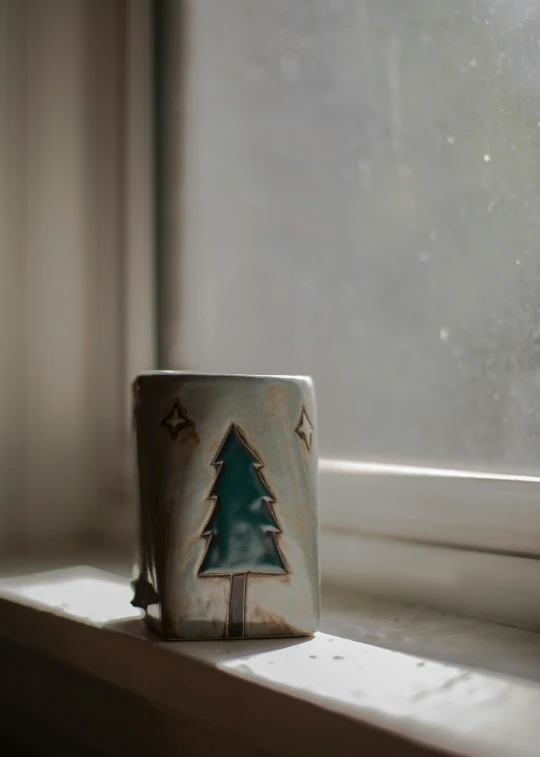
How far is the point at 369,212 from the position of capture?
1.98ft

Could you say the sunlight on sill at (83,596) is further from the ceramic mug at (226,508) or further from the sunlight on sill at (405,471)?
the sunlight on sill at (405,471)

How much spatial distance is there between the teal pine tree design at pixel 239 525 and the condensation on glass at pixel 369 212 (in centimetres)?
18

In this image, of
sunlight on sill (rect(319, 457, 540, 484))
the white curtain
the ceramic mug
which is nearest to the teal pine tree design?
the ceramic mug

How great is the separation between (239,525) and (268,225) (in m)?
0.34

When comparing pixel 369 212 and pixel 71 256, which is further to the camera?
pixel 71 256

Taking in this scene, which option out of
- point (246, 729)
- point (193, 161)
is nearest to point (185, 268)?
point (193, 161)

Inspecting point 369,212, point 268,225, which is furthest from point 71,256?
point 369,212

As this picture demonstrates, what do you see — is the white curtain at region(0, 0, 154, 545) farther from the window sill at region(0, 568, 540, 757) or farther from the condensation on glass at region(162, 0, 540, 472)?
the window sill at region(0, 568, 540, 757)

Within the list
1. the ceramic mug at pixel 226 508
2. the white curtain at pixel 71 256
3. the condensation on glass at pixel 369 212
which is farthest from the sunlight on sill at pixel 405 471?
the white curtain at pixel 71 256

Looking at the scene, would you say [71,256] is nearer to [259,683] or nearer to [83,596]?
[83,596]

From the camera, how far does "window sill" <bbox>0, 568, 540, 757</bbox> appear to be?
1.07ft

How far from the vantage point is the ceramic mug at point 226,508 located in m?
0.42

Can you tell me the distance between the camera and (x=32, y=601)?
525mm

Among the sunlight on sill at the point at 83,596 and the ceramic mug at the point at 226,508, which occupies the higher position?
the ceramic mug at the point at 226,508
